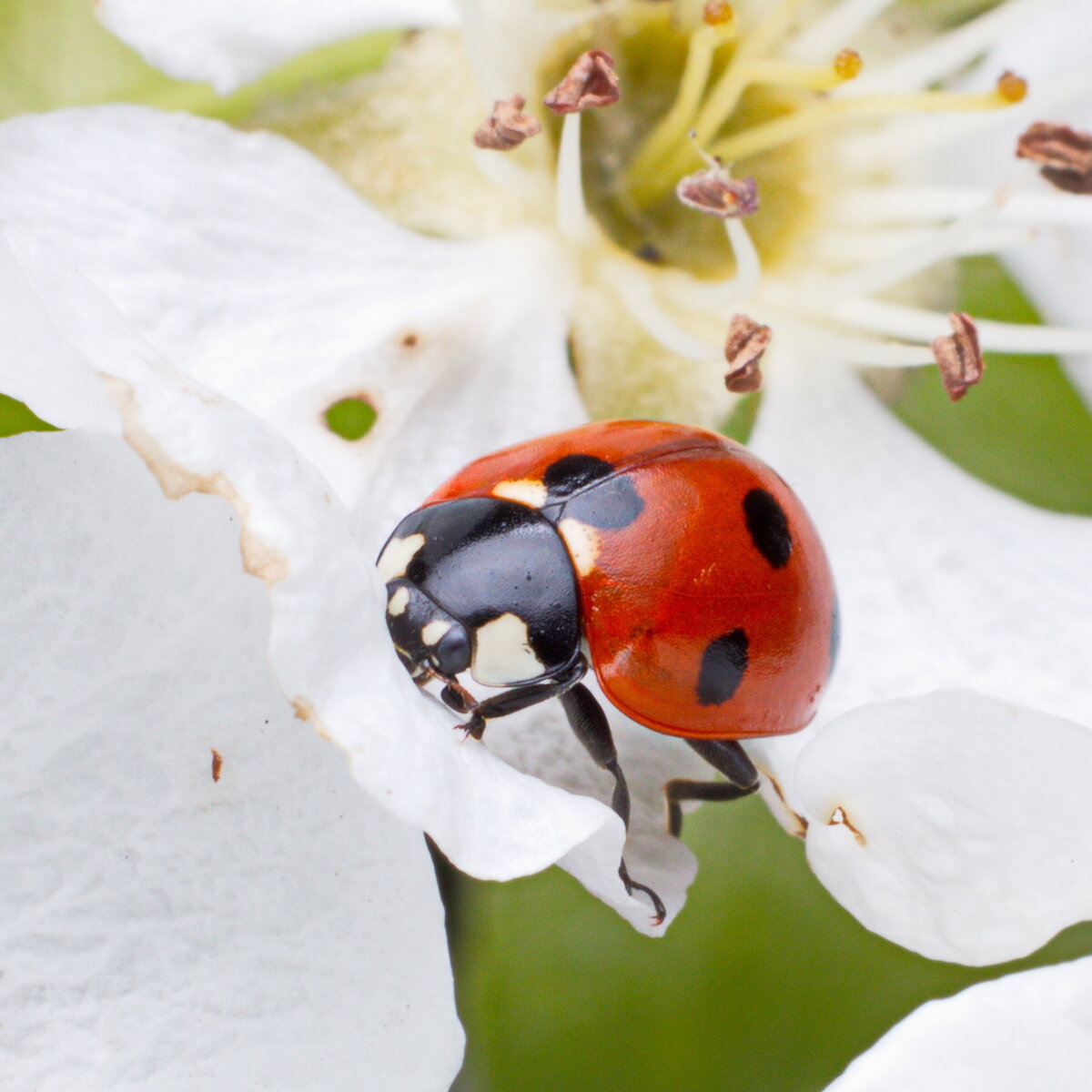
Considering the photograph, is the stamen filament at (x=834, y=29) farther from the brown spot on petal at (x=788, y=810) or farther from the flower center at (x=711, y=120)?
the brown spot on petal at (x=788, y=810)

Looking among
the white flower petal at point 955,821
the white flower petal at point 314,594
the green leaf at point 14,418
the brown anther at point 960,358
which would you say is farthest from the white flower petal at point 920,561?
the green leaf at point 14,418

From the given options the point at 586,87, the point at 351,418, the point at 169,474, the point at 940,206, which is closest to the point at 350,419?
the point at 351,418

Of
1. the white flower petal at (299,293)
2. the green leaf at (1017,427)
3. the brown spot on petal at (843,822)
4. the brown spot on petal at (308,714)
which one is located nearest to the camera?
the brown spot on petal at (308,714)

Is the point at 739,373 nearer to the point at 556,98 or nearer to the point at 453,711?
the point at 556,98

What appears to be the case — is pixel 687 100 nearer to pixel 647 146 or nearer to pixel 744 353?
pixel 647 146

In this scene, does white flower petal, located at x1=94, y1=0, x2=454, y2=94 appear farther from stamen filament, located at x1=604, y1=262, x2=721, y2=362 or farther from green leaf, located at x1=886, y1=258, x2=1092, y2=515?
green leaf, located at x1=886, y1=258, x2=1092, y2=515

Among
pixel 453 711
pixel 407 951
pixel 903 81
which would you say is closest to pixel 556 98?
pixel 903 81

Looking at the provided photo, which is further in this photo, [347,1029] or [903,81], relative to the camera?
[903,81]
